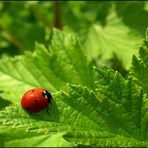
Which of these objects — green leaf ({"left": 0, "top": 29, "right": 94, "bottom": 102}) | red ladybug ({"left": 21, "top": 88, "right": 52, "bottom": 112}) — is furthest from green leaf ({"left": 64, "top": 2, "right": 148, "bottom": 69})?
red ladybug ({"left": 21, "top": 88, "right": 52, "bottom": 112})

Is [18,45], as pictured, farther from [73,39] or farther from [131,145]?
[131,145]

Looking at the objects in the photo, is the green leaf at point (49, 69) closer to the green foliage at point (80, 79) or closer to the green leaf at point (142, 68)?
the green foliage at point (80, 79)

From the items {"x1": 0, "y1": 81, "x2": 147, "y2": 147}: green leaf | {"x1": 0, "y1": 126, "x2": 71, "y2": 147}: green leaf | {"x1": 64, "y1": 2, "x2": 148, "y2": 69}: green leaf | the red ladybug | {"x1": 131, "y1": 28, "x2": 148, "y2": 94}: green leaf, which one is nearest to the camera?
{"x1": 0, "y1": 81, "x2": 147, "y2": 147}: green leaf

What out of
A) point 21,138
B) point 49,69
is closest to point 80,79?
point 49,69

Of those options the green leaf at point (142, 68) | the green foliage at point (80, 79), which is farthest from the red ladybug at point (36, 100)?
the green leaf at point (142, 68)

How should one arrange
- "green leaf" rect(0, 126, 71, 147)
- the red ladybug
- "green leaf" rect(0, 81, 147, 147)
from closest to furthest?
"green leaf" rect(0, 81, 147, 147), the red ladybug, "green leaf" rect(0, 126, 71, 147)

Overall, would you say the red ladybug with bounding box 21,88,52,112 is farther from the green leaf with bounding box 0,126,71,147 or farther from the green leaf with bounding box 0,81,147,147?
the green leaf with bounding box 0,126,71,147

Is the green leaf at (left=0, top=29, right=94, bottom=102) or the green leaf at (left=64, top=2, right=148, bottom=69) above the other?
the green leaf at (left=64, top=2, right=148, bottom=69)

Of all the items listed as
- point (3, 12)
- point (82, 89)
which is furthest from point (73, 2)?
point (82, 89)

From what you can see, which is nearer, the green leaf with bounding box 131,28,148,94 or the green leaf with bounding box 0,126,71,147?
the green leaf with bounding box 131,28,148,94
